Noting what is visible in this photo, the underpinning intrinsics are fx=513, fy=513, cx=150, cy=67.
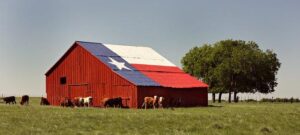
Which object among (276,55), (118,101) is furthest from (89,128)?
(276,55)

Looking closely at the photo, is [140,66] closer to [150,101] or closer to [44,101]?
[150,101]

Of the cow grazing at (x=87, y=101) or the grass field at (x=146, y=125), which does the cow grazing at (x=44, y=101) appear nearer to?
the cow grazing at (x=87, y=101)

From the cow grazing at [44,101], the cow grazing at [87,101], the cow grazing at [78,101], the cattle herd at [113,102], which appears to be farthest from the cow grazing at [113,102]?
the cow grazing at [44,101]

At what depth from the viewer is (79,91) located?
192ft

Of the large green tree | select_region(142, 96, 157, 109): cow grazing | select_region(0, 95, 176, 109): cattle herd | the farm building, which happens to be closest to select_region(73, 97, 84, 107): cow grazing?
select_region(0, 95, 176, 109): cattle herd

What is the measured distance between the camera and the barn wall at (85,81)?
5342 centimetres

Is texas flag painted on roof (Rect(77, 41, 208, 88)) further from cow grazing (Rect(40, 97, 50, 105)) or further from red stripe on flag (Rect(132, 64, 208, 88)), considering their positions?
cow grazing (Rect(40, 97, 50, 105))

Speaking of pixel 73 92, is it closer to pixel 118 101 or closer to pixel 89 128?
pixel 118 101

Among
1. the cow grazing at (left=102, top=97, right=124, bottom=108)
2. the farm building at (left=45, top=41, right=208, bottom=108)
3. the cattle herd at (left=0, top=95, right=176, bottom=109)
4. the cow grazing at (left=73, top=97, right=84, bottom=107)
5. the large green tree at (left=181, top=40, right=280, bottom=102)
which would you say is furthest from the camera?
the large green tree at (left=181, top=40, right=280, bottom=102)

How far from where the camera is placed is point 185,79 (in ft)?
203

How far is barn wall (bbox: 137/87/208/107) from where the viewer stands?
173 feet

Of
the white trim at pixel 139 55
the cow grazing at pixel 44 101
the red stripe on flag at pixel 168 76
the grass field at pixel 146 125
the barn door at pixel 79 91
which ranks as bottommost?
the grass field at pixel 146 125

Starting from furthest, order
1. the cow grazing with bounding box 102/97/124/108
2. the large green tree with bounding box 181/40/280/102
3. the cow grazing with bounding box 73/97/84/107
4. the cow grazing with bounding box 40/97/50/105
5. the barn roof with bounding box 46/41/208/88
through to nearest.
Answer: the large green tree with bounding box 181/40/280/102
the cow grazing with bounding box 40/97/50/105
the barn roof with bounding box 46/41/208/88
the cow grazing with bounding box 73/97/84/107
the cow grazing with bounding box 102/97/124/108

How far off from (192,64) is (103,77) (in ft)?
158
